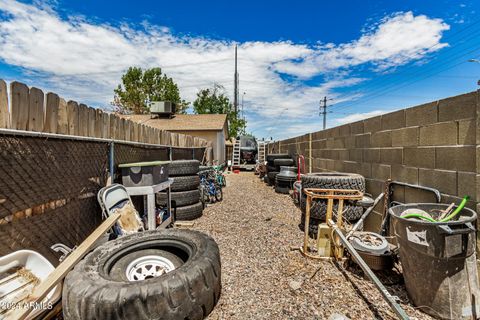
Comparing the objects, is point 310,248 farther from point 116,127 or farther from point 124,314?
point 116,127

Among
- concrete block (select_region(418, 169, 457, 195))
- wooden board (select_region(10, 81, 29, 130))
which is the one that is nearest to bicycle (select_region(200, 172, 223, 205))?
wooden board (select_region(10, 81, 29, 130))

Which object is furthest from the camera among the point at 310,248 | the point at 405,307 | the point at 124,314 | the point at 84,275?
the point at 310,248

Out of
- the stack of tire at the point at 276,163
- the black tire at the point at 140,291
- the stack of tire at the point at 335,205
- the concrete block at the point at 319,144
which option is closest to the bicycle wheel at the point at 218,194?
the stack of tire at the point at 276,163

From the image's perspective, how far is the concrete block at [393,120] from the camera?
3686mm

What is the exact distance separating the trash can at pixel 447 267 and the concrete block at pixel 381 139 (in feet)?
6.66

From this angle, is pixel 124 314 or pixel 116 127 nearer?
pixel 124 314

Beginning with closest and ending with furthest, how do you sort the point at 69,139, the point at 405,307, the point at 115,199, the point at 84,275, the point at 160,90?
the point at 84,275
the point at 405,307
the point at 69,139
the point at 115,199
the point at 160,90

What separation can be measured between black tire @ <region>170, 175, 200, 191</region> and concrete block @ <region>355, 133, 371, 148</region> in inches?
148

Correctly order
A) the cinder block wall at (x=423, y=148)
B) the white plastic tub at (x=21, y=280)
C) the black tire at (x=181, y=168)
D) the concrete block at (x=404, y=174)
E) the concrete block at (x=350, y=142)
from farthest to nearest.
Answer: the black tire at (x=181, y=168) → the concrete block at (x=350, y=142) → the concrete block at (x=404, y=174) → the cinder block wall at (x=423, y=148) → the white plastic tub at (x=21, y=280)

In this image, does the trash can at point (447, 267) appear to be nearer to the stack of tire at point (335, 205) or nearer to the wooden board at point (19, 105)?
the stack of tire at point (335, 205)

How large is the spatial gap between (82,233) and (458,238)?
389 centimetres

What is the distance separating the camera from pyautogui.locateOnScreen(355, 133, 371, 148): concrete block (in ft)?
15.5

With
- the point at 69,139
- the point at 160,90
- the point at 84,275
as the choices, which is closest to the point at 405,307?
the point at 84,275

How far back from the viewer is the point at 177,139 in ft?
27.3
